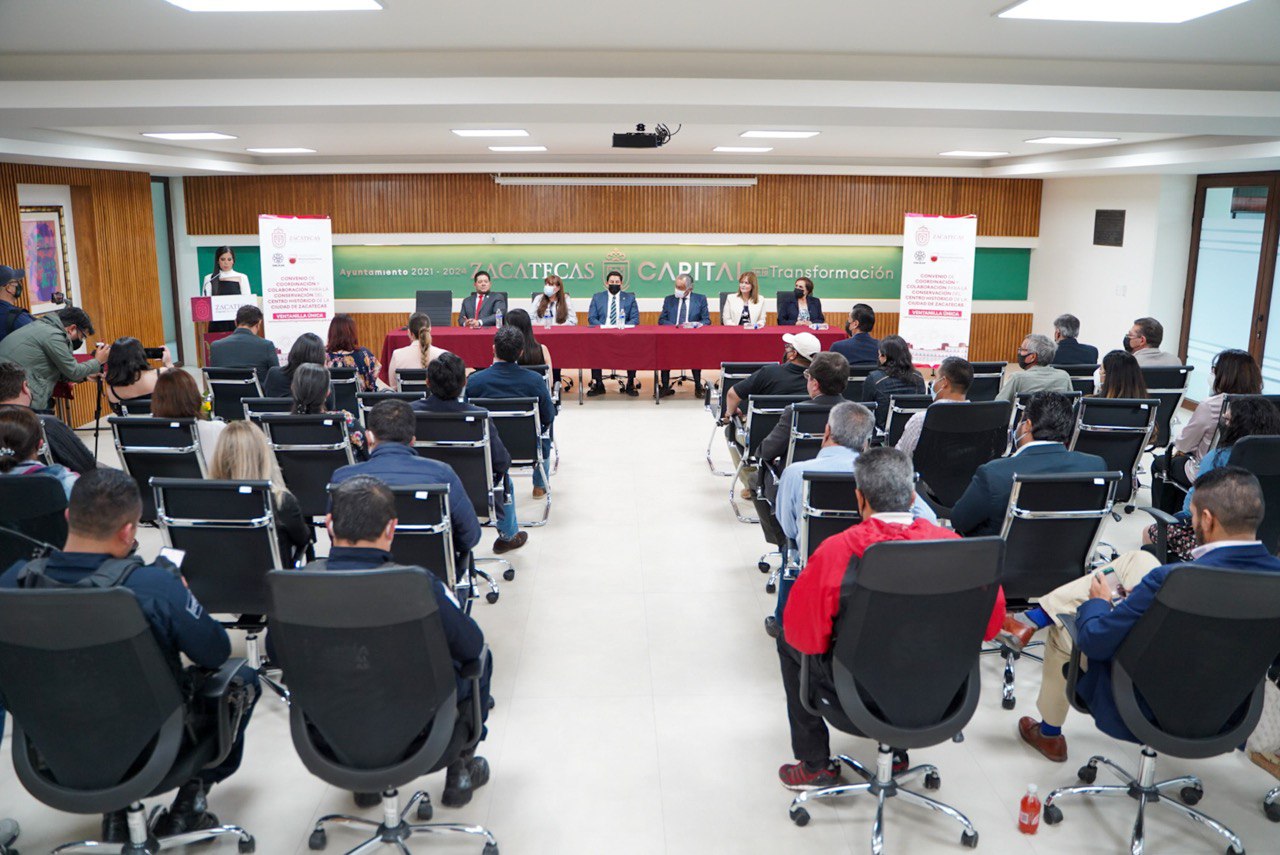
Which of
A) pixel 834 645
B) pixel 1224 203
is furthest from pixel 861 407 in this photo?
pixel 1224 203

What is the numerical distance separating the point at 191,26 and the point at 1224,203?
10.9 metres

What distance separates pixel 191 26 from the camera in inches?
208

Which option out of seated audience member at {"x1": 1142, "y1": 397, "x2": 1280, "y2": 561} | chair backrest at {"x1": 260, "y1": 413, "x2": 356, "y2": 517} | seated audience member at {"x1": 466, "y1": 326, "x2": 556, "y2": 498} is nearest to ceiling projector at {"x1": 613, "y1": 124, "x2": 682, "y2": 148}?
Result: seated audience member at {"x1": 466, "y1": 326, "x2": 556, "y2": 498}

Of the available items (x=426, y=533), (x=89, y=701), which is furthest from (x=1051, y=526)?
(x=89, y=701)

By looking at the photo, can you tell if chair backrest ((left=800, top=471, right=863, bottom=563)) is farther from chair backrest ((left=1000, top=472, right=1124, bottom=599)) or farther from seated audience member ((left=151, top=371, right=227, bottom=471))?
seated audience member ((left=151, top=371, right=227, bottom=471))

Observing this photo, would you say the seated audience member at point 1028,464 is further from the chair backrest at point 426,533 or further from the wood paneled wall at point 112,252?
the wood paneled wall at point 112,252

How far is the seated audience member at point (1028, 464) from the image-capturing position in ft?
13.7

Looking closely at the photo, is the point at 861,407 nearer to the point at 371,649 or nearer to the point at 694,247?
the point at 371,649

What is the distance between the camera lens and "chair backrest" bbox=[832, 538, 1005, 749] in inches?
113

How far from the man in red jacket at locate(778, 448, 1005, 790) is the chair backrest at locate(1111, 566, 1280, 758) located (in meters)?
0.45

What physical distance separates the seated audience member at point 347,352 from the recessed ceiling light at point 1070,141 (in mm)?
7175

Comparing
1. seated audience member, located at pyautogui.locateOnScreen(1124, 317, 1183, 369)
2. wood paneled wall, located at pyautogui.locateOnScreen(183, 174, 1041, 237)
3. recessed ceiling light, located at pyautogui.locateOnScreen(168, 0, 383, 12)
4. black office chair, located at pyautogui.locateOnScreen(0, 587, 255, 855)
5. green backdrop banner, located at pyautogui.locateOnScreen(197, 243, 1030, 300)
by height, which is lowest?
black office chair, located at pyautogui.locateOnScreen(0, 587, 255, 855)

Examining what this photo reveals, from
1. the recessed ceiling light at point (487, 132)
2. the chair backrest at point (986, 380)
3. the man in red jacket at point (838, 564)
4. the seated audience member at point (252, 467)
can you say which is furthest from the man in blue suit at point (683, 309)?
the man in red jacket at point (838, 564)

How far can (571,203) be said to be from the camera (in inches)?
569
